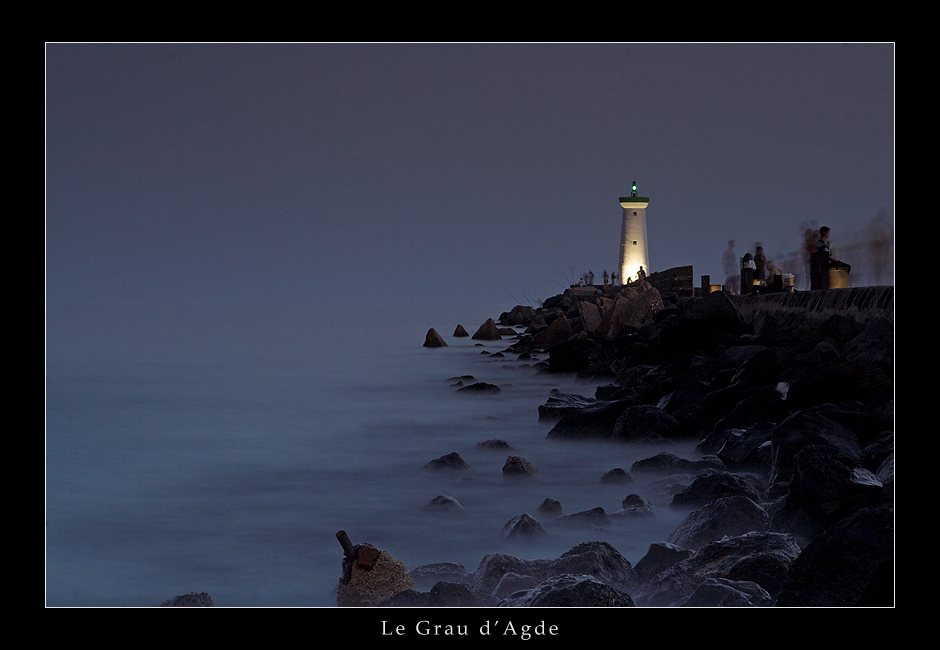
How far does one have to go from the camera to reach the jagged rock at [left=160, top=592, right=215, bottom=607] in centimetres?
403

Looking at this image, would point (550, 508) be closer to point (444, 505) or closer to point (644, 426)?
point (444, 505)

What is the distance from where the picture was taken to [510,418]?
9.72 meters

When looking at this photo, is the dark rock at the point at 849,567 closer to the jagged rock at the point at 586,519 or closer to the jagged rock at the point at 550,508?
the jagged rock at the point at 586,519

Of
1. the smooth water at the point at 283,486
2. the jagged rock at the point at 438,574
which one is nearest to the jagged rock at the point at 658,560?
the smooth water at the point at 283,486

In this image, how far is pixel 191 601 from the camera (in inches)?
159

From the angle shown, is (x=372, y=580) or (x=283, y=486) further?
(x=283, y=486)

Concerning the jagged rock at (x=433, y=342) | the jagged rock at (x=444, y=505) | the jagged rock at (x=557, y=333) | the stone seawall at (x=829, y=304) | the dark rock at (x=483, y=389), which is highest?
the stone seawall at (x=829, y=304)

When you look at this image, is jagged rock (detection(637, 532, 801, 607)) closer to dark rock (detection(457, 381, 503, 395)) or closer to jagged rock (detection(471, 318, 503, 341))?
dark rock (detection(457, 381, 503, 395))

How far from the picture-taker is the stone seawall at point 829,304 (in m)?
8.90

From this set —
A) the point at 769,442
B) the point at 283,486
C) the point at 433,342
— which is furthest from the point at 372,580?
the point at 433,342

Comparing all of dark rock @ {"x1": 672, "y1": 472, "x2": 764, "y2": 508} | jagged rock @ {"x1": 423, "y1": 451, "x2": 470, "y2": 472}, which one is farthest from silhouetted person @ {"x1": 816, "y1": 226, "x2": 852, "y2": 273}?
dark rock @ {"x1": 672, "y1": 472, "x2": 764, "y2": 508}

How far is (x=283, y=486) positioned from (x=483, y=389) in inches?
243

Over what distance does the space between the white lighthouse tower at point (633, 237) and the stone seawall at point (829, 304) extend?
83.0 feet
